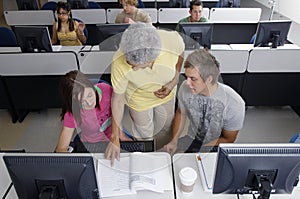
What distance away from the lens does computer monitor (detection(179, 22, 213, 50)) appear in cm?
250

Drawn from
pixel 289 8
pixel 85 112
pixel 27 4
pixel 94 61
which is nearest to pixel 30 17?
pixel 27 4

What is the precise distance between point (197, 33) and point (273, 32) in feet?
2.47

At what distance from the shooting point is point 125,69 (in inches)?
58.4

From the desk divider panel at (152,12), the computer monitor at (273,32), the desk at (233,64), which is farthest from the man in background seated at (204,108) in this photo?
the desk divider panel at (152,12)

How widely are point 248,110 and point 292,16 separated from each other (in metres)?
3.05

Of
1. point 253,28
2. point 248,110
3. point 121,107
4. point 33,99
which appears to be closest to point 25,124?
point 33,99

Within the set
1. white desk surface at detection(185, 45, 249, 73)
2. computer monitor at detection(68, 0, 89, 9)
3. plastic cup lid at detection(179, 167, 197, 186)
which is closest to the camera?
plastic cup lid at detection(179, 167, 197, 186)

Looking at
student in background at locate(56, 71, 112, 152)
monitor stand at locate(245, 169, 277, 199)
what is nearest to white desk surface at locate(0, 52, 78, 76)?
student in background at locate(56, 71, 112, 152)

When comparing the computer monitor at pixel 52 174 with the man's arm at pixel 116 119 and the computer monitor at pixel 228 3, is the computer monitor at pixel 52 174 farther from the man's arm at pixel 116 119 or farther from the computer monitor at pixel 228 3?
the computer monitor at pixel 228 3

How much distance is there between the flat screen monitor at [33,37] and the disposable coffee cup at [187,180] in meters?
Result: 1.95

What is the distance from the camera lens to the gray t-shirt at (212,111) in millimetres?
1544

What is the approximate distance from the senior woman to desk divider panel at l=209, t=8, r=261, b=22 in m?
2.62

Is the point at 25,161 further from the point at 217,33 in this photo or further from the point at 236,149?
the point at 217,33

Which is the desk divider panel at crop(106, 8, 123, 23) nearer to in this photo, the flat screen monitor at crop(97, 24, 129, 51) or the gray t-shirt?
the flat screen monitor at crop(97, 24, 129, 51)
